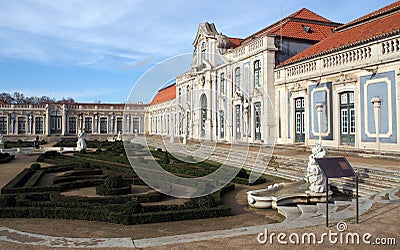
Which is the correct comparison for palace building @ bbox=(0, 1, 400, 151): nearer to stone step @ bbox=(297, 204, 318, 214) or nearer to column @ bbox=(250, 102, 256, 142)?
A: column @ bbox=(250, 102, 256, 142)

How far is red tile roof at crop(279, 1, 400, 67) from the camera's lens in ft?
53.8

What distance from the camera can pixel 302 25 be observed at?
26453 millimetres

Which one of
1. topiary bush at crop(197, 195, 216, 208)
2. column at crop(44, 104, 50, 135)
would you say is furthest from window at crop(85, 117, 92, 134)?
topiary bush at crop(197, 195, 216, 208)

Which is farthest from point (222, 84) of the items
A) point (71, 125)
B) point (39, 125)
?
point (39, 125)

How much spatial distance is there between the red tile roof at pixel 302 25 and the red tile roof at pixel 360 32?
3.47 metres

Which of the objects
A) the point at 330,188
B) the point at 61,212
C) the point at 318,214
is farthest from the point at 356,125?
the point at 61,212

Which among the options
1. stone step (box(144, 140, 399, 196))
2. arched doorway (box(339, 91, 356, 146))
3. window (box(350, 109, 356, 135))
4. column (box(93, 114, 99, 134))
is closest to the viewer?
stone step (box(144, 140, 399, 196))

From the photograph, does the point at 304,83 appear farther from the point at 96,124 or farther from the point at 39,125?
the point at 39,125

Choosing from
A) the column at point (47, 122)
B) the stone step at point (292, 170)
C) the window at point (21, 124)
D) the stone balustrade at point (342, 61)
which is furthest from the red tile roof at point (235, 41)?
the window at point (21, 124)

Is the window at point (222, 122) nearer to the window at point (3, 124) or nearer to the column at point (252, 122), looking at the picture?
the column at point (252, 122)

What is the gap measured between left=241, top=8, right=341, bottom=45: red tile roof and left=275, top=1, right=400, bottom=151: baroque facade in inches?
137

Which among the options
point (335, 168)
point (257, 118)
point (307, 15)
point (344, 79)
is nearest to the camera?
point (335, 168)

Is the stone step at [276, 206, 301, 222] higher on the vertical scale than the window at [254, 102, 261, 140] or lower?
lower

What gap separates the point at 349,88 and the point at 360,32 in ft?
12.5
